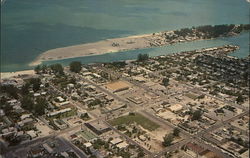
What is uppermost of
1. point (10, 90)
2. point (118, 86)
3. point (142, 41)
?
point (142, 41)

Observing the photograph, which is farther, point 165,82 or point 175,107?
point 165,82

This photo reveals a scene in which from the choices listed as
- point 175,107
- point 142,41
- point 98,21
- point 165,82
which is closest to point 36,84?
point 165,82

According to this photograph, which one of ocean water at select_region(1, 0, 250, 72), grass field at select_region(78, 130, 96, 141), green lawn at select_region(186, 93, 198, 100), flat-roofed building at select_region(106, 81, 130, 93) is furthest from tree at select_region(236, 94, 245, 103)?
ocean water at select_region(1, 0, 250, 72)

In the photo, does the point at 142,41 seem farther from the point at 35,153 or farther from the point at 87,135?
the point at 35,153

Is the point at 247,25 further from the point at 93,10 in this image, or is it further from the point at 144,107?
the point at 144,107

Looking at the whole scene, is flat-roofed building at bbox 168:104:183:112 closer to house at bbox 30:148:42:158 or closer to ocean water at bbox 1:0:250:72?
house at bbox 30:148:42:158
